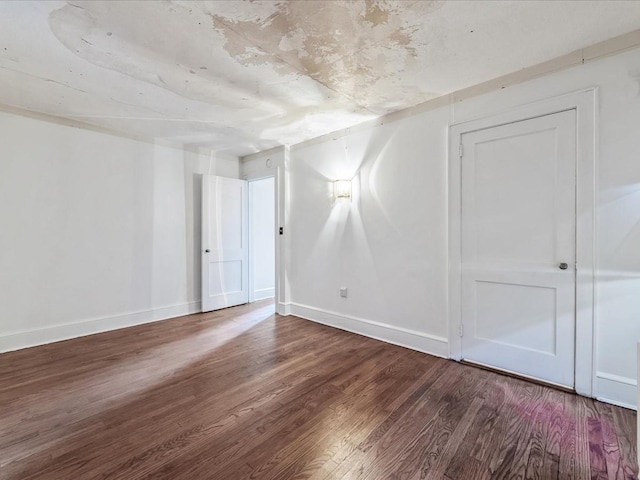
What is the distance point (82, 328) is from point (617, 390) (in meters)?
4.95

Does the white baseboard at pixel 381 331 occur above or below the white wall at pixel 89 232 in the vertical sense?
below

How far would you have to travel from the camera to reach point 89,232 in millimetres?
3426

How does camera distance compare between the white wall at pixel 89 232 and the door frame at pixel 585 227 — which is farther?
the white wall at pixel 89 232

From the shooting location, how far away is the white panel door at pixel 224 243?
14.3 feet

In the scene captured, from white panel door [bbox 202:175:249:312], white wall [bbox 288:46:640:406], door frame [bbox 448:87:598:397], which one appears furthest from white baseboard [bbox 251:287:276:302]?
door frame [bbox 448:87:598:397]

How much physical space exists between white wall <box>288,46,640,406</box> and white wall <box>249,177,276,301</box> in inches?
43.0

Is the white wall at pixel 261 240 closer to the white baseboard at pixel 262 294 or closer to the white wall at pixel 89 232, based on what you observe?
the white baseboard at pixel 262 294

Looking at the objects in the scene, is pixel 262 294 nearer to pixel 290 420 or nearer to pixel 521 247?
pixel 290 420

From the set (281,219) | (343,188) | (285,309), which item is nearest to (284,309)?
(285,309)

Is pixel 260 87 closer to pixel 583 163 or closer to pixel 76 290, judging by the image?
pixel 583 163

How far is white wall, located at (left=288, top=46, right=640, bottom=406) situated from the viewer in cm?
→ 194

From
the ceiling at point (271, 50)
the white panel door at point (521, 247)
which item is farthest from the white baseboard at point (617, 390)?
the ceiling at point (271, 50)

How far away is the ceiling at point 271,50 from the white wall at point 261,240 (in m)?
2.21

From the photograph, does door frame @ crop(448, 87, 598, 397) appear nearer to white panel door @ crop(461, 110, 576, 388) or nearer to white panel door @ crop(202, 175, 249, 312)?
white panel door @ crop(461, 110, 576, 388)
